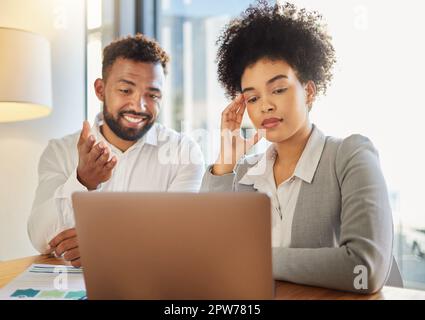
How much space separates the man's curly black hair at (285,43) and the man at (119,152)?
0.30 m

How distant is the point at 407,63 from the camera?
140cm

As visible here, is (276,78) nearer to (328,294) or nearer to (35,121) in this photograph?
(328,294)

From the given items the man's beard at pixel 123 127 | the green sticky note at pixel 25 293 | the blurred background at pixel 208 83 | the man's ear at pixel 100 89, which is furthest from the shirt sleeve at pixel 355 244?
the man's ear at pixel 100 89

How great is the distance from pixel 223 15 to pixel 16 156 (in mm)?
891

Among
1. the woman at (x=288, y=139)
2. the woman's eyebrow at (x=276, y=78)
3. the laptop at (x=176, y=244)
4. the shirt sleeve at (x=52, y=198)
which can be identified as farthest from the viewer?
the shirt sleeve at (x=52, y=198)

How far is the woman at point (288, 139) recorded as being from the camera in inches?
53.2

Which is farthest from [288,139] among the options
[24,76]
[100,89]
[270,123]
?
[24,76]

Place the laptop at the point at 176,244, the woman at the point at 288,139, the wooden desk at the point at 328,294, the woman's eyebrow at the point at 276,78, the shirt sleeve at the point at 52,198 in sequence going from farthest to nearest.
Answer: the shirt sleeve at the point at 52,198 → the woman's eyebrow at the point at 276,78 → the woman at the point at 288,139 → the wooden desk at the point at 328,294 → the laptop at the point at 176,244

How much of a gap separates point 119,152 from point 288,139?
2.01 feet

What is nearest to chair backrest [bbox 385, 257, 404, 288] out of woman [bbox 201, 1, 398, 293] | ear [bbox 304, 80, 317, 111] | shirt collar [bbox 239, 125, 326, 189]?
woman [bbox 201, 1, 398, 293]

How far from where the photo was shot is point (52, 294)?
1176 millimetres

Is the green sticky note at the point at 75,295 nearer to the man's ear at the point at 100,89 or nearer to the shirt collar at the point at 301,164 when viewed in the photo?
the shirt collar at the point at 301,164

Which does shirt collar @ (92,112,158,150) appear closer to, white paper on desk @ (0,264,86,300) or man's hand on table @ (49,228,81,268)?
man's hand on table @ (49,228,81,268)

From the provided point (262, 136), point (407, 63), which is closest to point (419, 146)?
point (407, 63)
